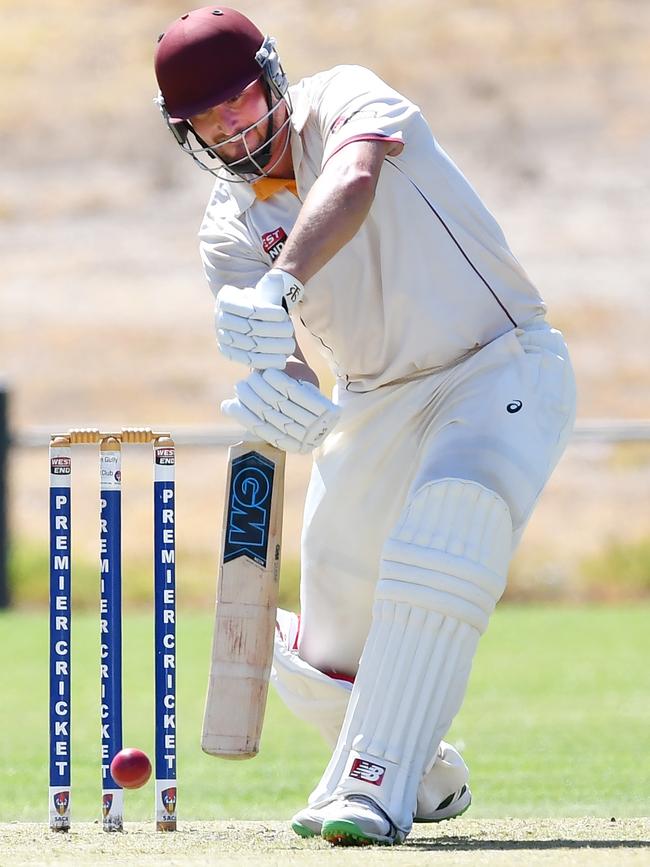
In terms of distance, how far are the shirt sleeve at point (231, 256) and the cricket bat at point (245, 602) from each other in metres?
0.41

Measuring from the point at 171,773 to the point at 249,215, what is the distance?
1.09 meters

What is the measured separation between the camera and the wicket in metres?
3.50

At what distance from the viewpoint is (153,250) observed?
2775 cm

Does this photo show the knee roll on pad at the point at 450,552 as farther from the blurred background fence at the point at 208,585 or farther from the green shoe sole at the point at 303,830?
the blurred background fence at the point at 208,585

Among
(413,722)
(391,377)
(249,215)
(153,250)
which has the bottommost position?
(153,250)

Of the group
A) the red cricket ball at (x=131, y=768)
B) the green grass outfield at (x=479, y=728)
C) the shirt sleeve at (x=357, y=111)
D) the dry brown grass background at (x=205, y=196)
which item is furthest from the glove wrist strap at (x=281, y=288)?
the dry brown grass background at (x=205, y=196)

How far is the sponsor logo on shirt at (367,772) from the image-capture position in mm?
3182

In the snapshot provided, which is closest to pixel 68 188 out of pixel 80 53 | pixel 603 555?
pixel 80 53

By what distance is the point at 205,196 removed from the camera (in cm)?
2786

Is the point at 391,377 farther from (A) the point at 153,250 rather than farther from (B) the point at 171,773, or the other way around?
(A) the point at 153,250

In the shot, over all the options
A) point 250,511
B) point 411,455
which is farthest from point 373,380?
point 250,511

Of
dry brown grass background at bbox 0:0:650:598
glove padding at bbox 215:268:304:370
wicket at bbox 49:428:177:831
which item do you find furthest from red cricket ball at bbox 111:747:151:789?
dry brown grass background at bbox 0:0:650:598

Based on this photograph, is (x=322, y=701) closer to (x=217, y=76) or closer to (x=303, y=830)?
(x=303, y=830)

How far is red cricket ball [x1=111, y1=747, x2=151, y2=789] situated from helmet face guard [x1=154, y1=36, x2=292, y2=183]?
111cm
